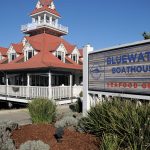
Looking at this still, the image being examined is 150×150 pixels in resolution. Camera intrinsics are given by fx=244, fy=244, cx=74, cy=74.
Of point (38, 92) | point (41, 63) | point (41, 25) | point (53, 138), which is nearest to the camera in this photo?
point (53, 138)

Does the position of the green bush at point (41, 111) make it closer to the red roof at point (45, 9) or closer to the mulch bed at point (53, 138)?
the mulch bed at point (53, 138)

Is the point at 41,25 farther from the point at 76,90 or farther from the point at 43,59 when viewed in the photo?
the point at 76,90

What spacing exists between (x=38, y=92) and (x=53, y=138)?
44.3ft

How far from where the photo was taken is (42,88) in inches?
789

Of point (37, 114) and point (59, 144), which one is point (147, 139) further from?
point (37, 114)

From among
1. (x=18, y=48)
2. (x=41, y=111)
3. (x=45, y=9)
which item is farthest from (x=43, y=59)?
(x=41, y=111)

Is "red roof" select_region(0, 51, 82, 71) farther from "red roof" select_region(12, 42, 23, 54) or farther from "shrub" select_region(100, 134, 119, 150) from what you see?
"shrub" select_region(100, 134, 119, 150)

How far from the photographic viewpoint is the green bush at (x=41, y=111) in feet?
29.5

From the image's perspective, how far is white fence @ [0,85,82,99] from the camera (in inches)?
782

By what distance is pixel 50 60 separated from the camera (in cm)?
2294

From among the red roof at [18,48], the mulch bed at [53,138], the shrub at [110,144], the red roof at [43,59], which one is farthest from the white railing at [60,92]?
the shrub at [110,144]

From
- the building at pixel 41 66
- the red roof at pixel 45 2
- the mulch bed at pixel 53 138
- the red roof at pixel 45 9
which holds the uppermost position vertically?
the red roof at pixel 45 2

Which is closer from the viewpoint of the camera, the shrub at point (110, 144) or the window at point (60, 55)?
the shrub at point (110, 144)

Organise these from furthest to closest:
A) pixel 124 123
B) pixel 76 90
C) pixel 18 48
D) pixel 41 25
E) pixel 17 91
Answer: pixel 41 25
pixel 18 48
pixel 76 90
pixel 17 91
pixel 124 123
